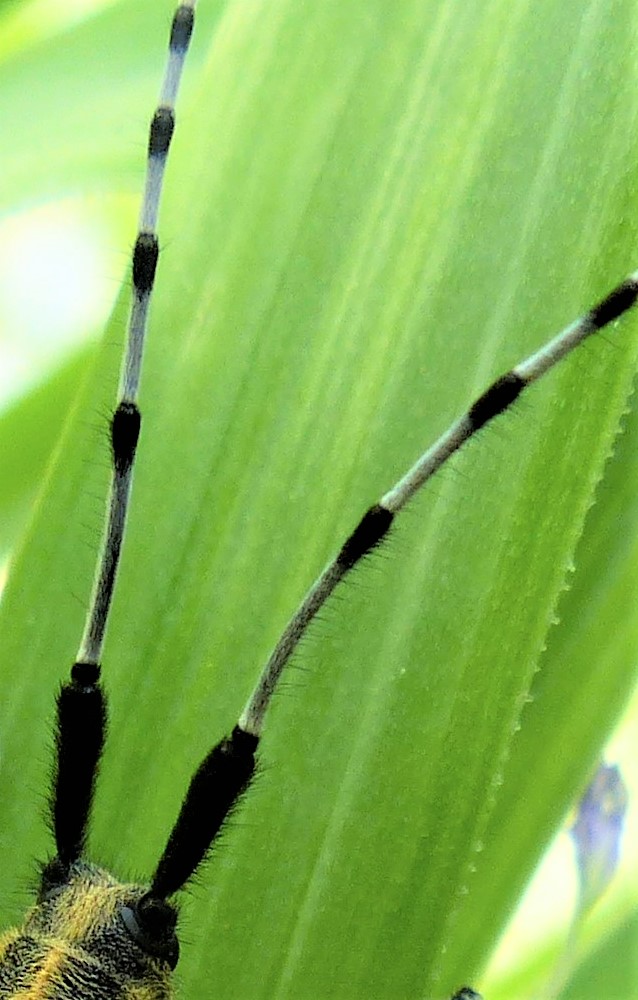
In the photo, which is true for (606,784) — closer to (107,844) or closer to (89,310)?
(107,844)

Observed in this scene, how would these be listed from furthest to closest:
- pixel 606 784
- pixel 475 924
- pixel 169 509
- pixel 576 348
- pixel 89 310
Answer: pixel 89 310, pixel 606 784, pixel 475 924, pixel 169 509, pixel 576 348

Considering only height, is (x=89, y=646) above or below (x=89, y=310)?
below

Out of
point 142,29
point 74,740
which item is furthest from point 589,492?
point 142,29

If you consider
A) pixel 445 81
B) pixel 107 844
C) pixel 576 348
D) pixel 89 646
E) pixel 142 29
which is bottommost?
pixel 107 844

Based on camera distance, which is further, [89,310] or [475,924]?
[89,310]
